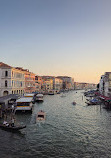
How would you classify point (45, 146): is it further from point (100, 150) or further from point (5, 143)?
point (100, 150)

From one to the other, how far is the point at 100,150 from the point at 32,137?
9.63 meters

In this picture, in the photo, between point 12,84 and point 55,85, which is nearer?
point 12,84

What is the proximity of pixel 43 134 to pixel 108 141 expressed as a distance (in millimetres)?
9587

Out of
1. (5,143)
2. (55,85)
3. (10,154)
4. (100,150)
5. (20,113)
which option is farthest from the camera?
(55,85)

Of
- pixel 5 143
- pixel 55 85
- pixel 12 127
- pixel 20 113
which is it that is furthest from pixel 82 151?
pixel 55 85

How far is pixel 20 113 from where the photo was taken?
39719mm

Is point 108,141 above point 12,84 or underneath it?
underneath

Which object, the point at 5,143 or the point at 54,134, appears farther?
the point at 54,134

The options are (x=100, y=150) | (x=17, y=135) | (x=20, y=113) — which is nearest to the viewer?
(x=100, y=150)

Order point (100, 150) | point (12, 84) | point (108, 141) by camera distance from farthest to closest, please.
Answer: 1. point (12, 84)
2. point (108, 141)
3. point (100, 150)

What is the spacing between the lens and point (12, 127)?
24.3 meters

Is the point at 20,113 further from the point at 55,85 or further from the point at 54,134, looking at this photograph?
the point at 55,85

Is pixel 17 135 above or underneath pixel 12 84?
underneath

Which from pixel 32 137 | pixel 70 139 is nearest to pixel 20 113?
pixel 32 137
